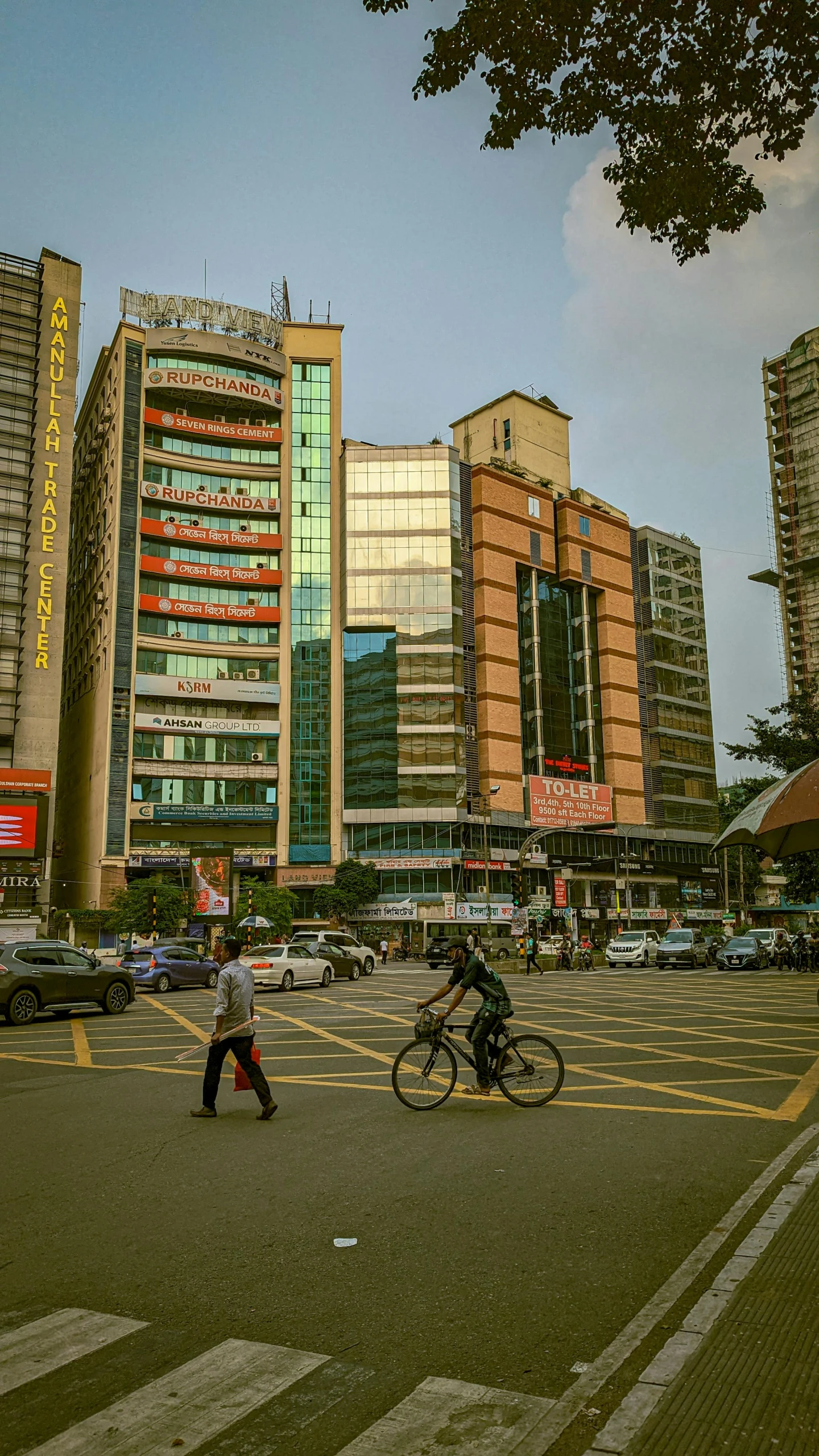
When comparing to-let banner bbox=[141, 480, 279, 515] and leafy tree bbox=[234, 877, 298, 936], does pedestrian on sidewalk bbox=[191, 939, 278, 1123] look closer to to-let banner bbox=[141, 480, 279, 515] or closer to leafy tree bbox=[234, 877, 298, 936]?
leafy tree bbox=[234, 877, 298, 936]

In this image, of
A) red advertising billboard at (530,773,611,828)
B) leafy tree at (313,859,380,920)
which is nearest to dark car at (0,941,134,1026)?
leafy tree at (313,859,380,920)

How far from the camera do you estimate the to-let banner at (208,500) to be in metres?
67.8

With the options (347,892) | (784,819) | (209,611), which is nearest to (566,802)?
(347,892)

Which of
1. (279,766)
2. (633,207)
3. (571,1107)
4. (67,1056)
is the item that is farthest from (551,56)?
(279,766)

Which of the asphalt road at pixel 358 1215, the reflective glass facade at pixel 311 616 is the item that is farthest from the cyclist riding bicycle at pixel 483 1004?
the reflective glass facade at pixel 311 616

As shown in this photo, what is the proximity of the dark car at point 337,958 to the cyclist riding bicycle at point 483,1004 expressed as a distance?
74.5 ft

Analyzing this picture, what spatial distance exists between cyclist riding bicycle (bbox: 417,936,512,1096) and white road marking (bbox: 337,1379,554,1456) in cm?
557

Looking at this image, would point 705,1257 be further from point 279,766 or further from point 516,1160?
point 279,766

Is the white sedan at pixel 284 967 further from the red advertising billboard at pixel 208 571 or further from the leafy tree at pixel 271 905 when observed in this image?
the red advertising billboard at pixel 208 571

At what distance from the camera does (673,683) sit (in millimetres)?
92125

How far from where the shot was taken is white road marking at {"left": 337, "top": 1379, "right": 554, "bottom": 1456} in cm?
319

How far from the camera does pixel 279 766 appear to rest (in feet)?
225

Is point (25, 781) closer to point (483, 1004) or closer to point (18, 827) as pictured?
point (18, 827)

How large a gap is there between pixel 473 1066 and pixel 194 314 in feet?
240
